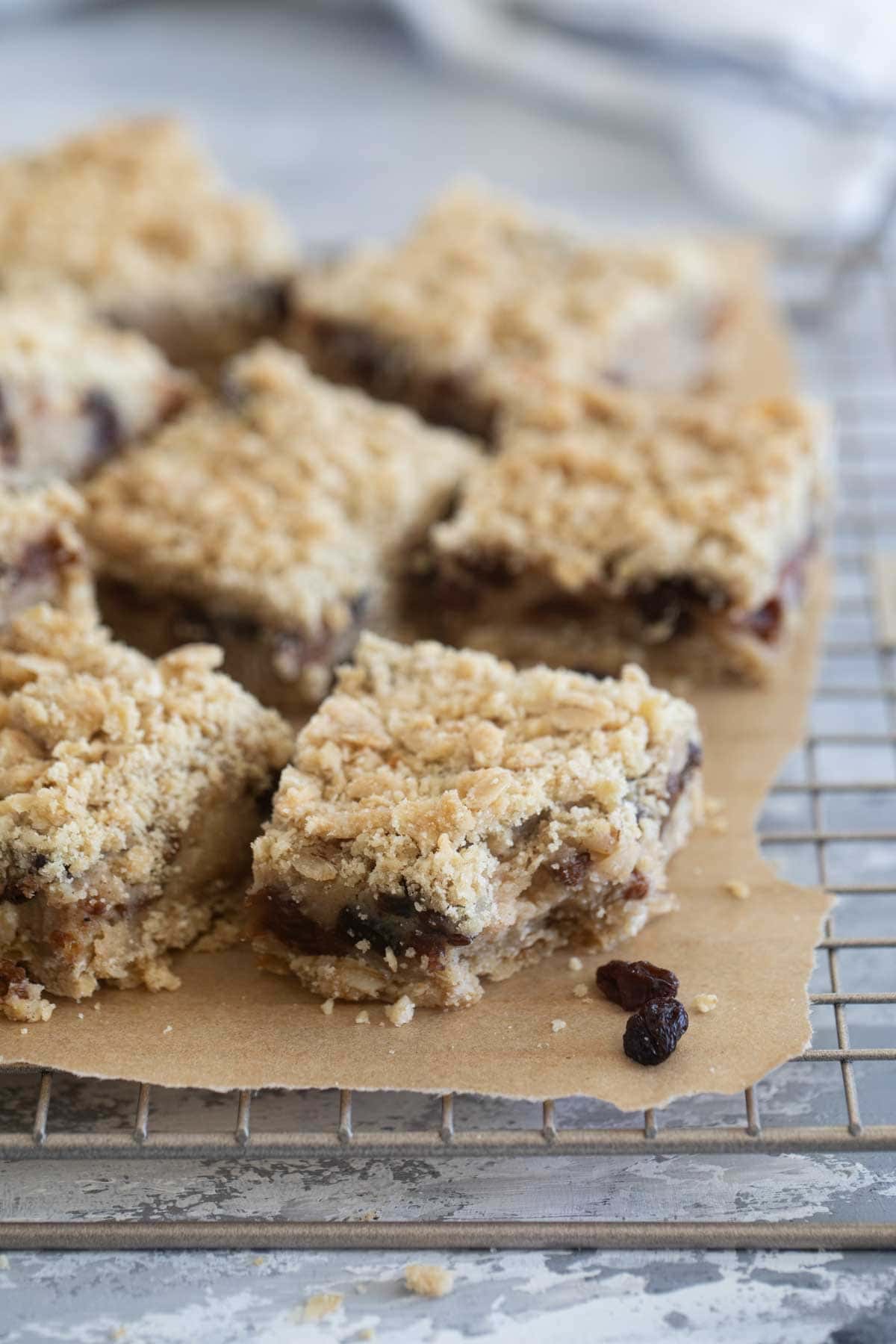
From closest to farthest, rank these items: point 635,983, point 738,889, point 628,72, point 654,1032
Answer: point 654,1032, point 635,983, point 738,889, point 628,72

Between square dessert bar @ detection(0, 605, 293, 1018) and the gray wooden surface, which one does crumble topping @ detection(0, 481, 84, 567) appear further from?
the gray wooden surface

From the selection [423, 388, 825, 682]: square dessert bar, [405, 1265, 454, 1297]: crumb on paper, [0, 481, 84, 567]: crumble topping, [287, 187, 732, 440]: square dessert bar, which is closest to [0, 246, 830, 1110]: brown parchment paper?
[405, 1265, 454, 1297]: crumb on paper

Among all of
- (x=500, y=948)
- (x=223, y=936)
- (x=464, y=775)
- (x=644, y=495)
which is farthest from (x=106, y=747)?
(x=644, y=495)

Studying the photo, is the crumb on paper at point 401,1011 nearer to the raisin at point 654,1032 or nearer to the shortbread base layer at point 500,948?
the shortbread base layer at point 500,948

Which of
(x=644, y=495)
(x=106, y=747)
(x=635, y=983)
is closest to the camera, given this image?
(x=635, y=983)

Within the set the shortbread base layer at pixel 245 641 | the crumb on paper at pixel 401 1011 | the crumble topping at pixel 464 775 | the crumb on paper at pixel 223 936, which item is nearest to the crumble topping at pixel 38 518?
the shortbread base layer at pixel 245 641

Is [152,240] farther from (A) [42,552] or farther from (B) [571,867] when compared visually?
(B) [571,867]
